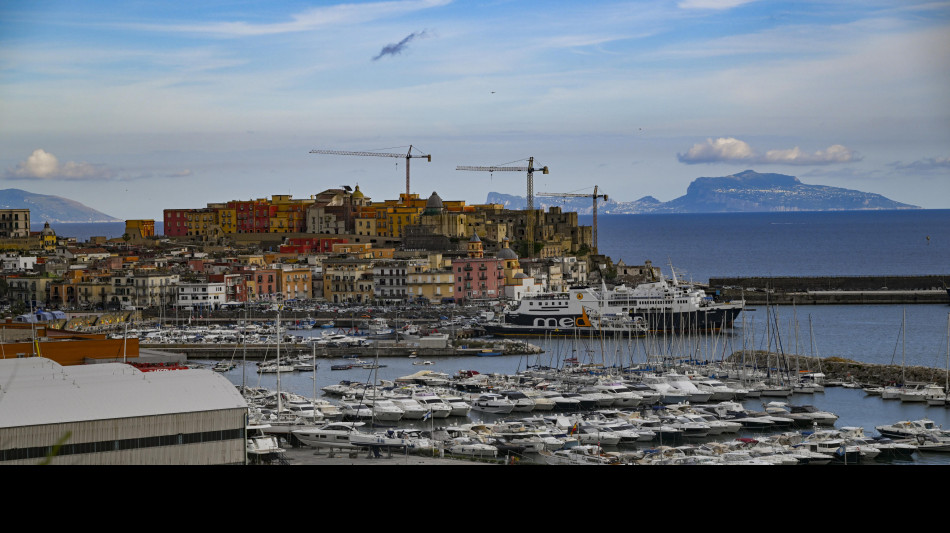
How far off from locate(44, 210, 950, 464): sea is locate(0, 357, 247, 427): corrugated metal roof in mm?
4053

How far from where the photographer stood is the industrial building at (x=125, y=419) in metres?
4.20

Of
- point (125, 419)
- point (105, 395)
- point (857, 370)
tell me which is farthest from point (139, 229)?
point (125, 419)

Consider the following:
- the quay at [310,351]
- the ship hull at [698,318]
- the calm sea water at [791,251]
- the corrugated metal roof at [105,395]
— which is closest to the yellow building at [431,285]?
the ship hull at [698,318]

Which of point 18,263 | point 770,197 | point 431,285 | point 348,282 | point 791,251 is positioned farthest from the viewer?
point 770,197

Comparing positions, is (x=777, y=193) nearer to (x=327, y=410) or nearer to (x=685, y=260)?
(x=685, y=260)

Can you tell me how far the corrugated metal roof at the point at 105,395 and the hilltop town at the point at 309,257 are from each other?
13.0 metres

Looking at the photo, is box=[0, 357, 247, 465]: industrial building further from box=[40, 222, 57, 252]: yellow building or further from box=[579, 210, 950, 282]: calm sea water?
box=[579, 210, 950, 282]: calm sea water

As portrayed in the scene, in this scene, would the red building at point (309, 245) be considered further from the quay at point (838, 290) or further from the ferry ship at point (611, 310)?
the quay at point (838, 290)

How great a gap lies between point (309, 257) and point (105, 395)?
19070 millimetres

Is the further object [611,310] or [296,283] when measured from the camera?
[296,283]

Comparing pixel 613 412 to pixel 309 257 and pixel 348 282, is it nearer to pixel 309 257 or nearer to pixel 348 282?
pixel 348 282

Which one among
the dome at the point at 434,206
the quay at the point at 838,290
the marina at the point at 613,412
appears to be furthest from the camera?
the dome at the point at 434,206

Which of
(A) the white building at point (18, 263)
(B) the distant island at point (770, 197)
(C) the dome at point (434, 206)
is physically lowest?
(A) the white building at point (18, 263)

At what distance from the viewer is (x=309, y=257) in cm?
2366
